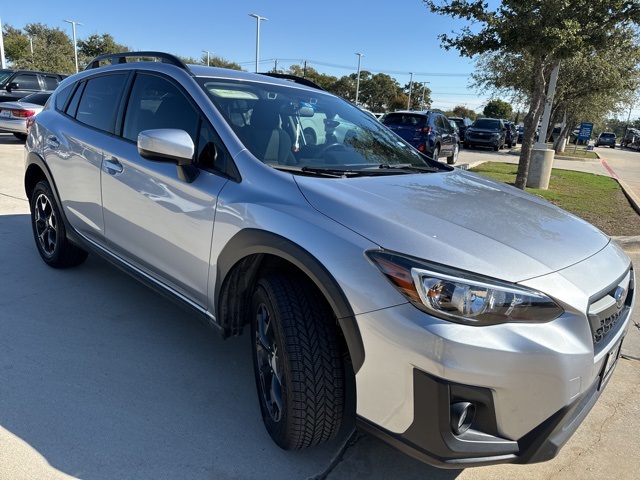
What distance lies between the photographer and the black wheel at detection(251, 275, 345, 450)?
2039mm

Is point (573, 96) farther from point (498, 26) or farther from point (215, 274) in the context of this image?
point (215, 274)

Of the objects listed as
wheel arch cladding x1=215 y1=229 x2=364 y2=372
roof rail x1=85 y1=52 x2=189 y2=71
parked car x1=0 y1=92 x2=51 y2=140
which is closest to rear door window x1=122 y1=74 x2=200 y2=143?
roof rail x1=85 y1=52 x2=189 y2=71

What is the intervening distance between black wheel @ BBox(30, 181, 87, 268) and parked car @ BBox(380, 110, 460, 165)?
10.3 metres

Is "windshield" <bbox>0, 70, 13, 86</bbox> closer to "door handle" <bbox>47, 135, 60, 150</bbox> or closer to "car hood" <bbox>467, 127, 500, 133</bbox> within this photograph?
"door handle" <bbox>47, 135, 60, 150</bbox>

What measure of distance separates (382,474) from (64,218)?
307 centimetres

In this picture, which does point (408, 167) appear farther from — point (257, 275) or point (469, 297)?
point (469, 297)

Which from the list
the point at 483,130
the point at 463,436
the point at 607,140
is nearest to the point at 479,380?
the point at 463,436

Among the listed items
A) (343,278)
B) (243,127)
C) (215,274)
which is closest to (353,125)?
(243,127)

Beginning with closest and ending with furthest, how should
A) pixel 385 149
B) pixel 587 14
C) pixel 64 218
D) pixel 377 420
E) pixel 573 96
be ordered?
1. pixel 377 420
2. pixel 385 149
3. pixel 64 218
4. pixel 587 14
5. pixel 573 96

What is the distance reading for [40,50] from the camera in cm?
4066

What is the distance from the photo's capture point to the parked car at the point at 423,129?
13.6 m

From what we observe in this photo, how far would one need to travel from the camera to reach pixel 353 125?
10.9 ft

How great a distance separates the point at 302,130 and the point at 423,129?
11.4 m

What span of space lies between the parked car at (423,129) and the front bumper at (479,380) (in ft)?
38.8
